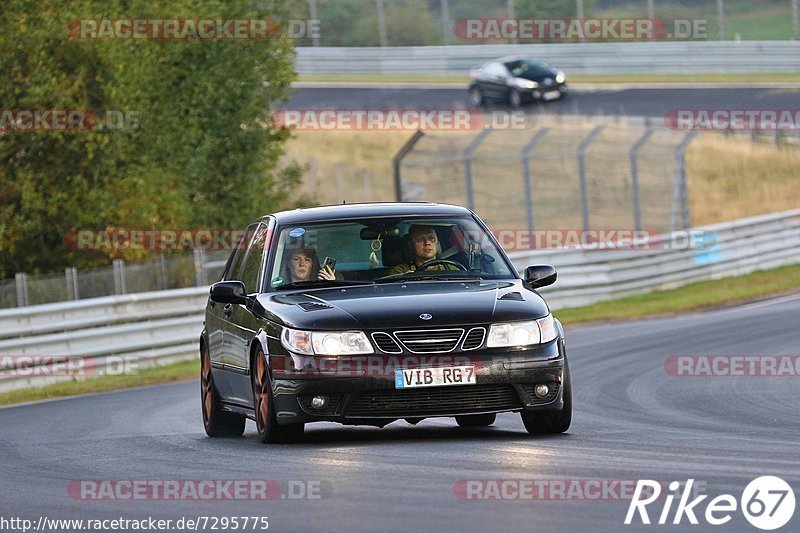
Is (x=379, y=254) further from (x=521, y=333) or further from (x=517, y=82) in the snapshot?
(x=517, y=82)

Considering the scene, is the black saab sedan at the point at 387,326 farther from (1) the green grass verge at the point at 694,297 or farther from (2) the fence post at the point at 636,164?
(2) the fence post at the point at 636,164

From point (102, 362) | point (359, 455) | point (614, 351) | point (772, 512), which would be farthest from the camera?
point (102, 362)

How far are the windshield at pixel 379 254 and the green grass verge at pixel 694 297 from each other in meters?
14.8

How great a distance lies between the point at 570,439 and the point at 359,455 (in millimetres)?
1411

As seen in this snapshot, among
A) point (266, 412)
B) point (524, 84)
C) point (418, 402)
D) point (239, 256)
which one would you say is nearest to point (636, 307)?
point (239, 256)

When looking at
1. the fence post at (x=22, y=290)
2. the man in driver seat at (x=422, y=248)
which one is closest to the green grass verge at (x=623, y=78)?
the fence post at (x=22, y=290)

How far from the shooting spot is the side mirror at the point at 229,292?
11484 mm

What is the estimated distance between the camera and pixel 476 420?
12.3 metres

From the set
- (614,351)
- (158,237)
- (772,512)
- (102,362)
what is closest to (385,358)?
(772,512)

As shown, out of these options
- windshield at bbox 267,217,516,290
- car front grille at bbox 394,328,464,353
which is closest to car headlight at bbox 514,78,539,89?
windshield at bbox 267,217,516,290

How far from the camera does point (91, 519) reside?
7719 mm

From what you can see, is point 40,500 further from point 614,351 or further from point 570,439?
point 614,351

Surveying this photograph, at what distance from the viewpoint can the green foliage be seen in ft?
88.1

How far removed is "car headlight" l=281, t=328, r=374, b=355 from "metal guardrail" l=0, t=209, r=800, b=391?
434 inches
